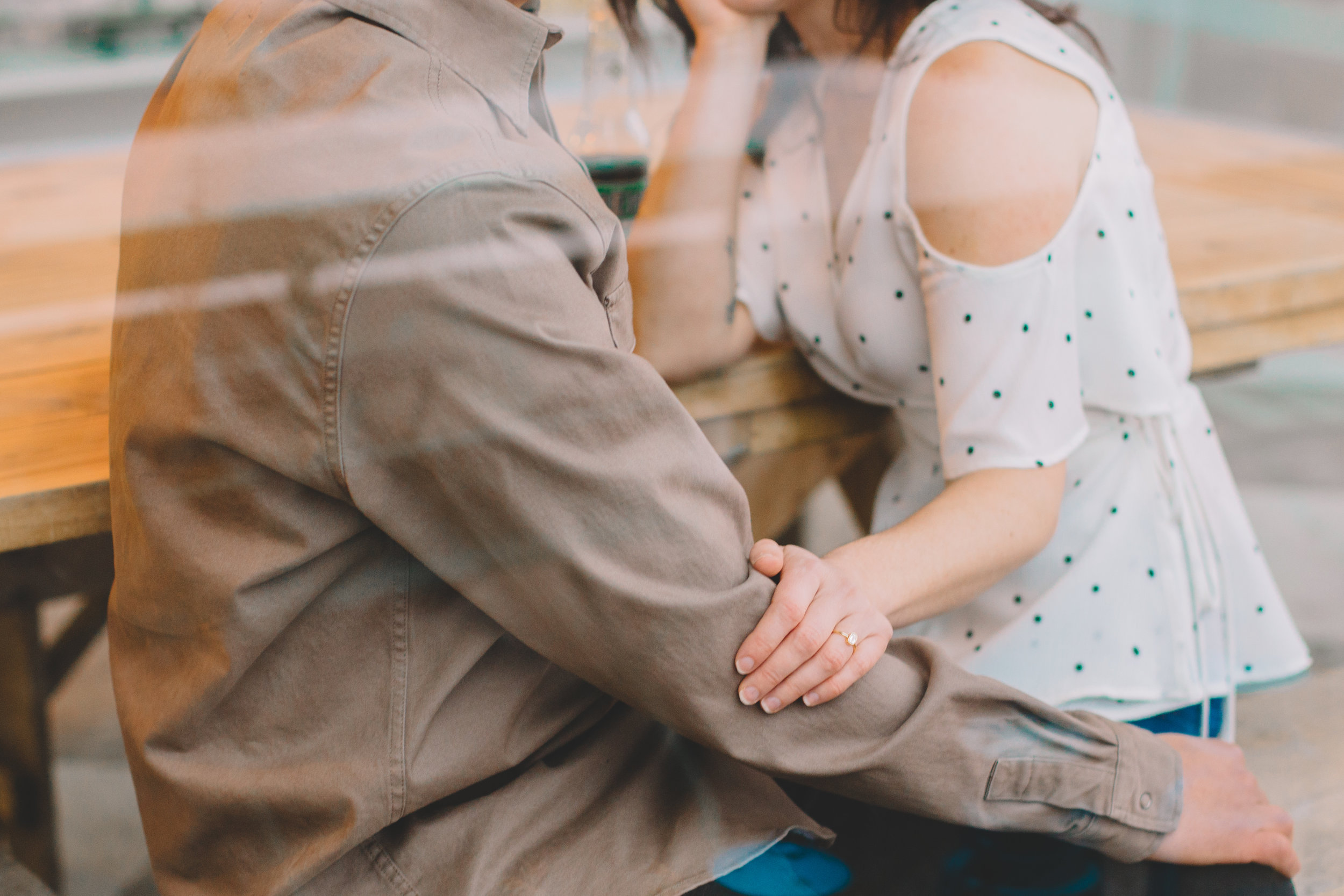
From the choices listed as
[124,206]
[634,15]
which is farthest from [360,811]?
[634,15]

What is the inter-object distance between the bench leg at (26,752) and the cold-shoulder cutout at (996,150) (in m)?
1.14

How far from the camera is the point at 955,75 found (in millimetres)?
830

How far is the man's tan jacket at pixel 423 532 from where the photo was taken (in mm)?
544

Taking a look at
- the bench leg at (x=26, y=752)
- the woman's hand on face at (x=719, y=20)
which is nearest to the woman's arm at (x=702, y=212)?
the woman's hand on face at (x=719, y=20)

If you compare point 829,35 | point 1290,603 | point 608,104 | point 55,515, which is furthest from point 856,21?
point 1290,603

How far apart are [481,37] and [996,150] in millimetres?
374

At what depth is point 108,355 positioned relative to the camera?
864 millimetres

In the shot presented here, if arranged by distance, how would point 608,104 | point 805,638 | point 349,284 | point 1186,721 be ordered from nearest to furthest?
1. point 349,284
2. point 805,638
3. point 1186,721
4. point 608,104

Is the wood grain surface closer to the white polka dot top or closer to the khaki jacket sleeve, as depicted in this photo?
the white polka dot top

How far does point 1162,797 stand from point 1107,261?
1.22 feet

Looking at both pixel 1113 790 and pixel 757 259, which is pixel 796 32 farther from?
pixel 1113 790

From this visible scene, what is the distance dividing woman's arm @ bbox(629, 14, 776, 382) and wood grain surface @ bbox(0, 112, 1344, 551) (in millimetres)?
43

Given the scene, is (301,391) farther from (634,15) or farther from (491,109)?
(634,15)

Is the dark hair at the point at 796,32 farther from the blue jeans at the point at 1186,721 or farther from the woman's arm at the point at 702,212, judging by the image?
the blue jeans at the point at 1186,721
